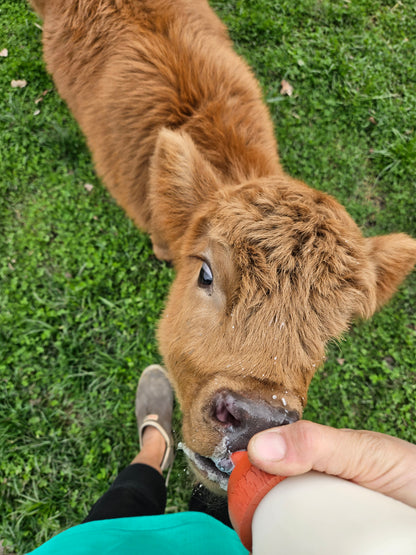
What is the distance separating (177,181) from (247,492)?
196 centimetres

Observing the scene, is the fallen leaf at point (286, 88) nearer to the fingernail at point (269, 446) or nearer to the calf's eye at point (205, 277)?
the calf's eye at point (205, 277)

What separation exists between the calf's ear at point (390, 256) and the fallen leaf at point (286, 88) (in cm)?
338

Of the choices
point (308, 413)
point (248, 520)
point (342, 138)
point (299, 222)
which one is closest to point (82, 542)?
point (248, 520)

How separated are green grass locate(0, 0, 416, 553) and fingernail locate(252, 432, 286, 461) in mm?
2364

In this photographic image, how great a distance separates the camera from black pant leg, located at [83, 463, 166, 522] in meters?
2.73

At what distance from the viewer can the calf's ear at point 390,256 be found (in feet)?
7.97

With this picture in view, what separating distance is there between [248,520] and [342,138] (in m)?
4.95

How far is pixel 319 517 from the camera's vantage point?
107cm

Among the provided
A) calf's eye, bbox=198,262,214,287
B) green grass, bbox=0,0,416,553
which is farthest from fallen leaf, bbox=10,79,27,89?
calf's eye, bbox=198,262,214,287

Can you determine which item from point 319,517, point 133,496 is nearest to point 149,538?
point 133,496

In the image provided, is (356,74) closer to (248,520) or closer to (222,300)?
(222,300)

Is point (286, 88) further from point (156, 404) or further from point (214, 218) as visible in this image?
point (156, 404)

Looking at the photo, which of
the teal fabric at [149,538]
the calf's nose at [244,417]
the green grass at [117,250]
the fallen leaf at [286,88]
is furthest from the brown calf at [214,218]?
the fallen leaf at [286,88]

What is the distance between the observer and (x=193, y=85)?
2.84m
